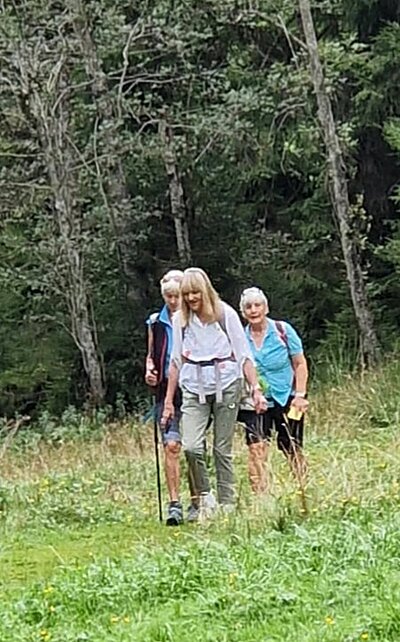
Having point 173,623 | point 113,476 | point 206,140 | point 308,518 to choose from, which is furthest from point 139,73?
point 173,623

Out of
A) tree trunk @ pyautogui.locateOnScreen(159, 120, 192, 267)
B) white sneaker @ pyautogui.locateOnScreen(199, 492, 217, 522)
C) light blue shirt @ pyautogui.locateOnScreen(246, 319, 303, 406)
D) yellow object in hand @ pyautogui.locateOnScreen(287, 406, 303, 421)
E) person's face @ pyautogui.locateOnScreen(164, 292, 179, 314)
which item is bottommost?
white sneaker @ pyautogui.locateOnScreen(199, 492, 217, 522)

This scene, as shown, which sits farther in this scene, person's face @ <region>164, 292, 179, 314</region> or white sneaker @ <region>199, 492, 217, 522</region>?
person's face @ <region>164, 292, 179, 314</region>

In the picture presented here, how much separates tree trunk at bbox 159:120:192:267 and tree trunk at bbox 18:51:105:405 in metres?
1.48

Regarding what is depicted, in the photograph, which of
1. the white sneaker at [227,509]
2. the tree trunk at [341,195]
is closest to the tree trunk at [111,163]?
the tree trunk at [341,195]

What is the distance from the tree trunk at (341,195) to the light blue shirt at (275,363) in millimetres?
7978

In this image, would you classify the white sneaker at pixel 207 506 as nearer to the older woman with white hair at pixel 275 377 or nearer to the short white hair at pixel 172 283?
the older woman with white hair at pixel 275 377

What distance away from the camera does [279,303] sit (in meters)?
20.2

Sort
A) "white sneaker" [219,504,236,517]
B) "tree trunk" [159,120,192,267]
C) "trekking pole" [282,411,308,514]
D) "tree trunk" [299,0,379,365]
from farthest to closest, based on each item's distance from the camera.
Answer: "tree trunk" [159,120,192,267] < "tree trunk" [299,0,379,365] < "white sneaker" [219,504,236,517] < "trekking pole" [282,411,308,514]

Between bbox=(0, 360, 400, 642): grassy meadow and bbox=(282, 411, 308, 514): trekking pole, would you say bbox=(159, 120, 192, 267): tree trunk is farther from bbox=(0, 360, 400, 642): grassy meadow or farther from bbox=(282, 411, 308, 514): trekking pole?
bbox=(282, 411, 308, 514): trekking pole

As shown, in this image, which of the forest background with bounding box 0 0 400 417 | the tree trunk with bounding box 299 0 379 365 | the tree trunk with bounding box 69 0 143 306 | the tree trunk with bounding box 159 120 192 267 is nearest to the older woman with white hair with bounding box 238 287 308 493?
the tree trunk with bounding box 299 0 379 365

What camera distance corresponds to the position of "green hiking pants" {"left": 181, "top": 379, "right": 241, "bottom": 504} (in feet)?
26.9

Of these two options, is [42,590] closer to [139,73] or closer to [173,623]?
[173,623]

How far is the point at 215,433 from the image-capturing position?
27.2ft

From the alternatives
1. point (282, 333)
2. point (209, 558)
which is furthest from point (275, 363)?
point (209, 558)
